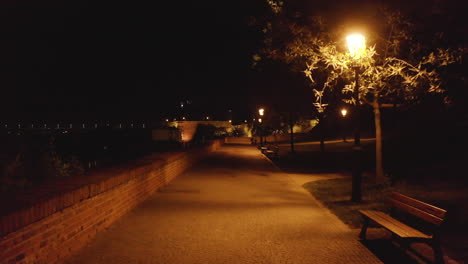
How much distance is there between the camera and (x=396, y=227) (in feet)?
19.0

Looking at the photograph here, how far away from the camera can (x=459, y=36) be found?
10.8 m

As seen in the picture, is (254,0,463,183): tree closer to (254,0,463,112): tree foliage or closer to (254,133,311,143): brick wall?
(254,0,463,112): tree foliage

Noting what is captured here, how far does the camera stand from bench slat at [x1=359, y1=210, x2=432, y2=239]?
5338 millimetres

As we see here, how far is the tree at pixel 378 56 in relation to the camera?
11.6 m

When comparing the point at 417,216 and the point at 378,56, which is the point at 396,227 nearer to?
the point at 417,216

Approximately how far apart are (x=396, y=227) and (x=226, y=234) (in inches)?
108

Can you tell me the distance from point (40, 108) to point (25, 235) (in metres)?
92.3

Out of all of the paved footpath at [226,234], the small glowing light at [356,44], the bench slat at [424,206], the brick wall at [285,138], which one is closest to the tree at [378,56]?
the small glowing light at [356,44]

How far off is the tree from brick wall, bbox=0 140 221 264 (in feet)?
23.7

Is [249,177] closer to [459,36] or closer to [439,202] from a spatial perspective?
[439,202]

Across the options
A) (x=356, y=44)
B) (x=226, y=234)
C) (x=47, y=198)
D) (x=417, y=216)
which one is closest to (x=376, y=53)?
(x=356, y=44)

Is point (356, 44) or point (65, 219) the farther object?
point (356, 44)

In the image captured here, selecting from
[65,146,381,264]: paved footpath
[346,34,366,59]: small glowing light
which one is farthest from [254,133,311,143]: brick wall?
[346,34,366,59]: small glowing light

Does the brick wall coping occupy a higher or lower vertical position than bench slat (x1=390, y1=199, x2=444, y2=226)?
higher
